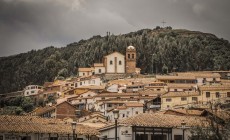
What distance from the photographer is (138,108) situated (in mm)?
61781

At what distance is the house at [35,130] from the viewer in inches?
1014

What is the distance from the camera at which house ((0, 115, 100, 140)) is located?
2575 cm

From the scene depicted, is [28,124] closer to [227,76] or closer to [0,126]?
[0,126]

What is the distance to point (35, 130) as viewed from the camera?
26406mm

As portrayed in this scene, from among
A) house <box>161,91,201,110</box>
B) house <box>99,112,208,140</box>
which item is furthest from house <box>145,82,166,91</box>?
house <box>99,112,208,140</box>

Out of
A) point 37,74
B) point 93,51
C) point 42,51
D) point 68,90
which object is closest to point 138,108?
point 68,90

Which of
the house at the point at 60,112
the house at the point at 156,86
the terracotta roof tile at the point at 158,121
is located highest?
the house at the point at 156,86

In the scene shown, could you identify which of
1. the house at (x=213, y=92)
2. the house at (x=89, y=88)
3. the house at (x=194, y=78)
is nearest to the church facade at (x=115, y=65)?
the house at (x=89, y=88)

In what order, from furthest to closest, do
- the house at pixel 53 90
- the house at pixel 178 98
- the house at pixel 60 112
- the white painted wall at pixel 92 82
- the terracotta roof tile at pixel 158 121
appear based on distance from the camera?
the white painted wall at pixel 92 82, the house at pixel 53 90, the house at pixel 60 112, the house at pixel 178 98, the terracotta roof tile at pixel 158 121

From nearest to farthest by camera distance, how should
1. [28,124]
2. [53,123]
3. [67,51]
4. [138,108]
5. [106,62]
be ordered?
[28,124], [53,123], [138,108], [106,62], [67,51]

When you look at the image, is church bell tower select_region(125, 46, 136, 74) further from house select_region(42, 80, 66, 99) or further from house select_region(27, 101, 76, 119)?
house select_region(27, 101, 76, 119)

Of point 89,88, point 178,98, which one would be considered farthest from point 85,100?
point 178,98

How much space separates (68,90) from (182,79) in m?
19.8

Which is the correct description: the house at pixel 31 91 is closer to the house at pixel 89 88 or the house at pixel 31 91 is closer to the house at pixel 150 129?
the house at pixel 89 88
